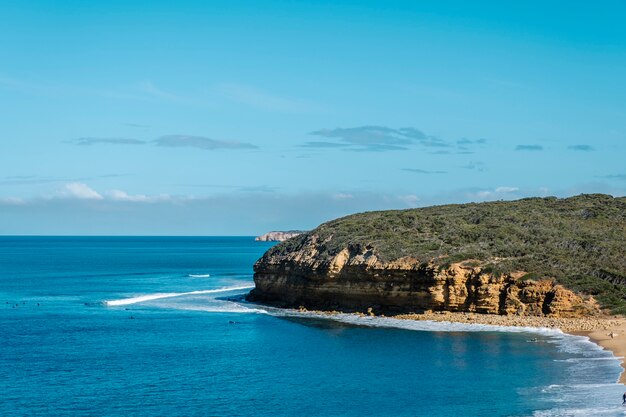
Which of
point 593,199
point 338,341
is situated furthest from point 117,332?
point 593,199

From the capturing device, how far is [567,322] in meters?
61.2

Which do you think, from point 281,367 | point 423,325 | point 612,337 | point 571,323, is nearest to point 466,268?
point 423,325

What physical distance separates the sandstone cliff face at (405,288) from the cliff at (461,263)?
0.33ft

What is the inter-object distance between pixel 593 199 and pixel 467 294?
42.2 m

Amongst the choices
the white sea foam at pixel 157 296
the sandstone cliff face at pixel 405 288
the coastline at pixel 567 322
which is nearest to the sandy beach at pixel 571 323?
the coastline at pixel 567 322

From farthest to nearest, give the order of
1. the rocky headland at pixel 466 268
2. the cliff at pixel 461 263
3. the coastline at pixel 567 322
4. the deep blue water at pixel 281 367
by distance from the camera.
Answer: the cliff at pixel 461 263 → the rocky headland at pixel 466 268 → the coastline at pixel 567 322 → the deep blue water at pixel 281 367

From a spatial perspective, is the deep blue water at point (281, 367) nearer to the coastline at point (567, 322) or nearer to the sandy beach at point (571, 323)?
the coastline at point (567, 322)

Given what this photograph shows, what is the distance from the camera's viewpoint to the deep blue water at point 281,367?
3672 centimetres

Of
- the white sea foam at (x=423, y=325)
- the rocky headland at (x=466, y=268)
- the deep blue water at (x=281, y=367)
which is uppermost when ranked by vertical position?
the rocky headland at (x=466, y=268)

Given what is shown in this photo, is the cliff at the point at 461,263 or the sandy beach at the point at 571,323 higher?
the cliff at the point at 461,263

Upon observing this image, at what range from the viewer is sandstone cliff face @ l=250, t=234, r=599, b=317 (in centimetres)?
6425

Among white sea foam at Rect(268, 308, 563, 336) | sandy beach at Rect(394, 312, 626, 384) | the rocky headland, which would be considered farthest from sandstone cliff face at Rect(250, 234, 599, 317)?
white sea foam at Rect(268, 308, 563, 336)

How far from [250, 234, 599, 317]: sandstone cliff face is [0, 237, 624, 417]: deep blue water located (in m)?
4.27

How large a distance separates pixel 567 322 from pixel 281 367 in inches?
1101
